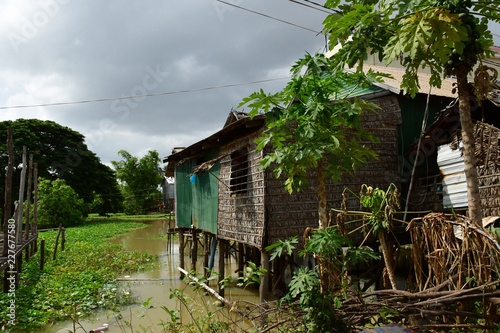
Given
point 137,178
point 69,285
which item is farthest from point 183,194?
point 137,178

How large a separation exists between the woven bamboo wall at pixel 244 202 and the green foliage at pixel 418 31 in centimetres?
387

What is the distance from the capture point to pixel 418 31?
300 centimetres

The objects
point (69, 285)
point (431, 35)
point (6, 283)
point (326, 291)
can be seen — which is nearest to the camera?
point (431, 35)

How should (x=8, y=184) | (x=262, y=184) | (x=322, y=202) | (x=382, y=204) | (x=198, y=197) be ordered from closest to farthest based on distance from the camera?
1. (x=322, y=202)
2. (x=382, y=204)
3. (x=262, y=184)
4. (x=8, y=184)
5. (x=198, y=197)

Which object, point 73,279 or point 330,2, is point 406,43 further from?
point 73,279

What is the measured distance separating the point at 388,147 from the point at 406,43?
19.5ft

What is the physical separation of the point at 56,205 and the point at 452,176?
104 ft

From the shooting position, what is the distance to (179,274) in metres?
15.0

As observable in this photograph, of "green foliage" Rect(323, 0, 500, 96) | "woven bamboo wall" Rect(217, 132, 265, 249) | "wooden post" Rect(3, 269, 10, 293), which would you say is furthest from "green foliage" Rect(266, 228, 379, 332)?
"wooden post" Rect(3, 269, 10, 293)

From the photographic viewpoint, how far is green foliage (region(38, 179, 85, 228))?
29500mm

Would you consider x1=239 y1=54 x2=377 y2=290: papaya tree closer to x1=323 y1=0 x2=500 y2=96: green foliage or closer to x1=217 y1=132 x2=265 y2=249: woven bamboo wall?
x1=323 y1=0 x2=500 y2=96: green foliage

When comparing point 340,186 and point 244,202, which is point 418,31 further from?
point 244,202

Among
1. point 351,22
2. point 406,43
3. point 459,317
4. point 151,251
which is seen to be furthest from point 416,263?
point 151,251

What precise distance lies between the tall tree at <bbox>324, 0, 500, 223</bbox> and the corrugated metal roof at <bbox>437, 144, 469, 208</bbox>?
3754 millimetres
